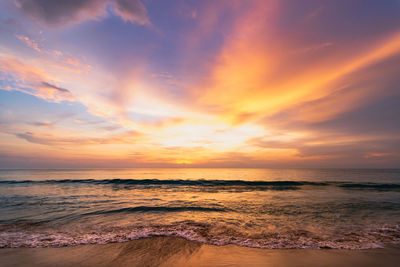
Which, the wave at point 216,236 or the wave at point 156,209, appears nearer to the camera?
the wave at point 216,236

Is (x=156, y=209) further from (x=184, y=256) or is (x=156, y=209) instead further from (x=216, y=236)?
(x=184, y=256)

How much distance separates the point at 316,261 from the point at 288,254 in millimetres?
769

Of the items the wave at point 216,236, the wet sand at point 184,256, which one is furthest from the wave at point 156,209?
the wet sand at point 184,256

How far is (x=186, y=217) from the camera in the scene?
34.3ft

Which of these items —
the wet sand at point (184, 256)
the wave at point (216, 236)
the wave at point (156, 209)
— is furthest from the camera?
the wave at point (156, 209)

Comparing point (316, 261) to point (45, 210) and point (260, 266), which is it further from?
point (45, 210)

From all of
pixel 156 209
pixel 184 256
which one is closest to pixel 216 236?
pixel 184 256

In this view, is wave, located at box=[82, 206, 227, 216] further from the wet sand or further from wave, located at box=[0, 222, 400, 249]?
the wet sand

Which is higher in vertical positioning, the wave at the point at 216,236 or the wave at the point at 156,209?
the wave at the point at 216,236

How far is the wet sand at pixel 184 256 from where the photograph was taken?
5246 millimetres

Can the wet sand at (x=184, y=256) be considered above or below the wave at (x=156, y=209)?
above

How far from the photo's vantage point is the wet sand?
525 centimetres

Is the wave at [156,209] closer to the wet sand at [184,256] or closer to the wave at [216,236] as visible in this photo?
the wave at [216,236]

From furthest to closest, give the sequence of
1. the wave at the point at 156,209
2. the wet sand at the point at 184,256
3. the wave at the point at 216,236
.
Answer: the wave at the point at 156,209
the wave at the point at 216,236
the wet sand at the point at 184,256
